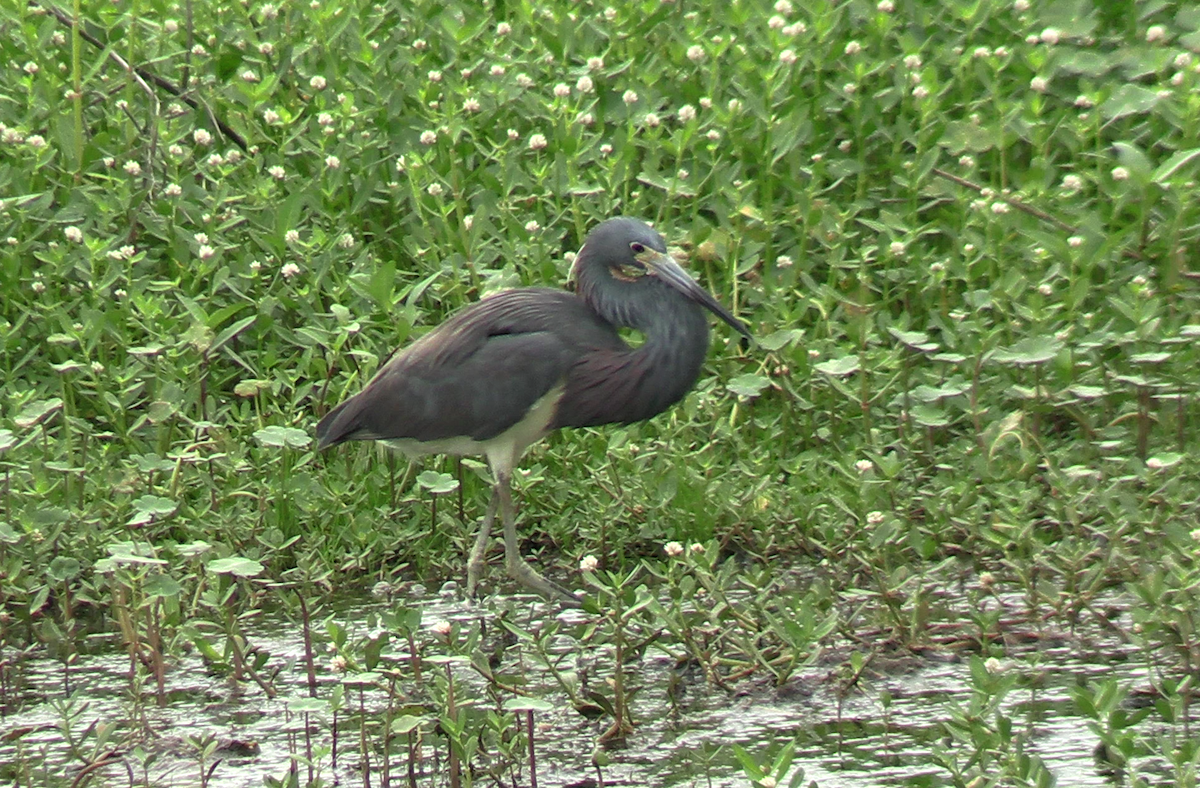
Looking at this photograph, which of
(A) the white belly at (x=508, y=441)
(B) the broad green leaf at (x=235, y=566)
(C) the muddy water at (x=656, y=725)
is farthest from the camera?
(A) the white belly at (x=508, y=441)

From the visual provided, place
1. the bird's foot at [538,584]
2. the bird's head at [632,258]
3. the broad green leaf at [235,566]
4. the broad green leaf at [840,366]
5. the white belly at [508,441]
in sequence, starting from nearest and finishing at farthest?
the broad green leaf at [235,566], the bird's foot at [538,584], the white belly at [508,441], the bird's head at [632,258], the broad green leaf at [840,366]

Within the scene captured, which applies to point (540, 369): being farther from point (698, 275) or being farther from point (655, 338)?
point (698, 275)

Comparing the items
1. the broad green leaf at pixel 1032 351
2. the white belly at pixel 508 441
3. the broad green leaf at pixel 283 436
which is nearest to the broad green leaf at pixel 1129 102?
the broad green leaf at pixel 1032 351

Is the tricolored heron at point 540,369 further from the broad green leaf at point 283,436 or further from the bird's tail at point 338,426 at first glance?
the broad green leaf at point 283,436

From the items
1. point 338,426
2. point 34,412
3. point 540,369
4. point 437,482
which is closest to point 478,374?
point 540,369

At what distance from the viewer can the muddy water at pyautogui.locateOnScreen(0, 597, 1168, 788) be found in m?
4.47

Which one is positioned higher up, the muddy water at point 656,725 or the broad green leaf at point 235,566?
the broad green leaf at point 235,566

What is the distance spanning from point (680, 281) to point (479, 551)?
1039 millimetres

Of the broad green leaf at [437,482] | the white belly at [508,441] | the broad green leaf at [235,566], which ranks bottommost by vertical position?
the broad green leaf at [235,566]

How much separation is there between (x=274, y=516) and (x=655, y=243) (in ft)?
4.82

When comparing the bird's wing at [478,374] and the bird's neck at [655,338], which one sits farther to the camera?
the bird's neck at [655,338]

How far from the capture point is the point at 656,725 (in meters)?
4.75

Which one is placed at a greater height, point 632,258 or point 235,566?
point 632,258

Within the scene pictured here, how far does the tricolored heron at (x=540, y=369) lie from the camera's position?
5766 mm
